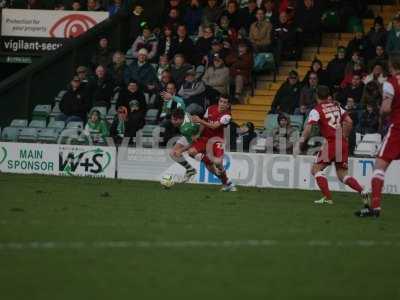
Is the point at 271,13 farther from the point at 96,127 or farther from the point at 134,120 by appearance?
the point at 96,127

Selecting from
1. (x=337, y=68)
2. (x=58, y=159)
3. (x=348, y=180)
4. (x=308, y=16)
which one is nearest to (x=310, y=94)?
(x=337, y=68)

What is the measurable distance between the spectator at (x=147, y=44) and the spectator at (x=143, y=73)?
1.92 feet

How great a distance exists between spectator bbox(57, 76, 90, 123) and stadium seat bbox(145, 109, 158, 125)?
1.69 metres

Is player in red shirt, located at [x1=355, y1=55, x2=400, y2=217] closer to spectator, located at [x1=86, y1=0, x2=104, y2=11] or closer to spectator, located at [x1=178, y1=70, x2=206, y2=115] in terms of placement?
spectator, located at [x1=178, y1=70, x2=206, y2=115]

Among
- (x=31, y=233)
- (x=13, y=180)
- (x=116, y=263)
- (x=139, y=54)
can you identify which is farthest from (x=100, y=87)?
(x=116, y=263)

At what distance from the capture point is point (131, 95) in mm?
26156

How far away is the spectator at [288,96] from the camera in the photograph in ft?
82.3

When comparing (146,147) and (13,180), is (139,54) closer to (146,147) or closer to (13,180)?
(146,147)

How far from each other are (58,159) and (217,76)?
411cm

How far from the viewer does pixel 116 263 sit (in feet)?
32.6

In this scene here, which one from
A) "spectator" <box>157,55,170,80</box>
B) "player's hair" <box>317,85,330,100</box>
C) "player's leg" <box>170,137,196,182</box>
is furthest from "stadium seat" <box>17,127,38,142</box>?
"player's hair" <box>317,85,330,100</box>

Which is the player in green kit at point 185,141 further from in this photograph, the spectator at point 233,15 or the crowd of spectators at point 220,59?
the spectator at point 233,15

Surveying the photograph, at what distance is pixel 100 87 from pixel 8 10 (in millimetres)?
4571

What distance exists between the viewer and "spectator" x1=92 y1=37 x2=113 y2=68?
28453 mm
